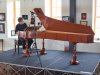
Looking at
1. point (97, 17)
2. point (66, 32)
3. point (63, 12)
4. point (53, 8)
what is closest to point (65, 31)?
point (66, 32)

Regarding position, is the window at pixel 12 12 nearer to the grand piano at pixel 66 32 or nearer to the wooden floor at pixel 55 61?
the wooden floor at pixel 55 61

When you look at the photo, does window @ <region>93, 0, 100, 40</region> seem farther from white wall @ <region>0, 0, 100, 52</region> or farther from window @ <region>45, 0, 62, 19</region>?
window @ <region>45, 0, 62, 19</region>

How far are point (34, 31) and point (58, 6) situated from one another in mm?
3182

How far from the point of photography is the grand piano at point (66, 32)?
19.2 ft

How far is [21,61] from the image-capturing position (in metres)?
6.41

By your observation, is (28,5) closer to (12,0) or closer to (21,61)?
(12,0)

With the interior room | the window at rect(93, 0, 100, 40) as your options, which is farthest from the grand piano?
the window at rect(93, 0, 100, 40)

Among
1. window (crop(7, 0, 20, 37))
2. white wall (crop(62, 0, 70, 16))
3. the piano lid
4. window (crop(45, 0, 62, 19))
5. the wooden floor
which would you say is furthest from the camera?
window (crop(7, 0, 20, 37))

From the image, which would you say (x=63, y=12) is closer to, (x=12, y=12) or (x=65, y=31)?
(x=65, y=31)

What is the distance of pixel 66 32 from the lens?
20.5 feet

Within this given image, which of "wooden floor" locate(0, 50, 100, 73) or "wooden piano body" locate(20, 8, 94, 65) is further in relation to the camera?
"wooden piano body" locate(20, 8, 94, 65)

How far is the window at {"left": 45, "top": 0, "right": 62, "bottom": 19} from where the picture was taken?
29.8ft

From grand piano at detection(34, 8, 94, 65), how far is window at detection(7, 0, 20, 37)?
380cm

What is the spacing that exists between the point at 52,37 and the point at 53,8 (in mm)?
3425
